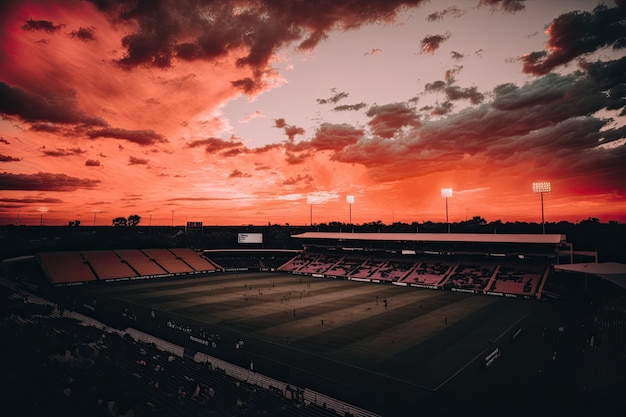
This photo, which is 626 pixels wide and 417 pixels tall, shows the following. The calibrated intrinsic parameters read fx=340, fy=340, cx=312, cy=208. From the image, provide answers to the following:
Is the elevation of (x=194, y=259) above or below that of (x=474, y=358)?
above

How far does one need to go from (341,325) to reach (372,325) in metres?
3.04

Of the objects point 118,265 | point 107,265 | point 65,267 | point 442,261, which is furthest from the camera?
point 118,265

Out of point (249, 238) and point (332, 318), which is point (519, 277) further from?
point (249, 238)

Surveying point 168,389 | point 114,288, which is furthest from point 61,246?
point 168,389

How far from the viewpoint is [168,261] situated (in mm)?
74625

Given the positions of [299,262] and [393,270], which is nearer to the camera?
[393,270]

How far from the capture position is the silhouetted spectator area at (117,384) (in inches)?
624

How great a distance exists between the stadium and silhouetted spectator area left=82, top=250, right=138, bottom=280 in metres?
0.36

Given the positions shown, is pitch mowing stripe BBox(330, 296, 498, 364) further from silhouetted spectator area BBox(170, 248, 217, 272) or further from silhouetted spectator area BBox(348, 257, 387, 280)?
silhouetted spectator area BBox(170, 248, 217, 272)

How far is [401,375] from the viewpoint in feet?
70.8

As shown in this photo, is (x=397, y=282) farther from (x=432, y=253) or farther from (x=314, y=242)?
(x=314, y=242)

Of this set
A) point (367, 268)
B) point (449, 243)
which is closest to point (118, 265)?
point (367, 268)

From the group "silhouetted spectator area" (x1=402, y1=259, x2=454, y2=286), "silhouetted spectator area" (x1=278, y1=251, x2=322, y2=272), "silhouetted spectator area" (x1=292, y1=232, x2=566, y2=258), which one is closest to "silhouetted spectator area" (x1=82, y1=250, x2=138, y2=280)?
"silhouetted spectator area" (x1=278, y1=251, x2=322, y2=272)

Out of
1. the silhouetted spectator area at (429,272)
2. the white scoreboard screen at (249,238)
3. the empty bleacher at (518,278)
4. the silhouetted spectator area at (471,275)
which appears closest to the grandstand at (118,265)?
the white scoreboard screen at (249,238)
